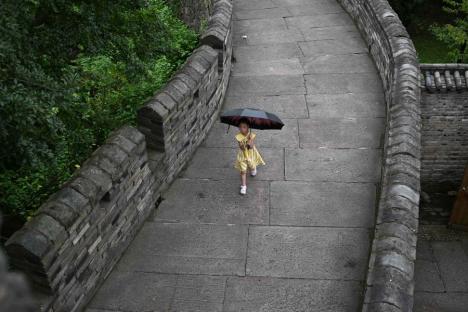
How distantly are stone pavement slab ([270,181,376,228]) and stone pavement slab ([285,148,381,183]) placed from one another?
0.17 m

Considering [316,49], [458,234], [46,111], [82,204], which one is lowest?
[458,234]

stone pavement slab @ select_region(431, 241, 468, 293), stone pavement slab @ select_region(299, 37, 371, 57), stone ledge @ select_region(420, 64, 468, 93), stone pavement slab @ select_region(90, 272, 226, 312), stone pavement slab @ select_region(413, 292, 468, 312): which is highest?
stone pavement slab @ select_region(90, 272, 226, 312)

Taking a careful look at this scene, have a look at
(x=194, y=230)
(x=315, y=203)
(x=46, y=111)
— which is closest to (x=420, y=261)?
(x=315, y=203)

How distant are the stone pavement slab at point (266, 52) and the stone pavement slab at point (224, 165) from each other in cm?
326

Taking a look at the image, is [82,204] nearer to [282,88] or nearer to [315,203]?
[315,203]

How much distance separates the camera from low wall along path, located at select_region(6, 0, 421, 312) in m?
5.33

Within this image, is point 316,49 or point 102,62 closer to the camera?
point 102,62

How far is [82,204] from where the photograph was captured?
205 inches

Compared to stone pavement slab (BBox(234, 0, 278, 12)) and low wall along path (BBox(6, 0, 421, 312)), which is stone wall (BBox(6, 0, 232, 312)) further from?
stone pavement slab (BBox(234, 0, 278, 12))

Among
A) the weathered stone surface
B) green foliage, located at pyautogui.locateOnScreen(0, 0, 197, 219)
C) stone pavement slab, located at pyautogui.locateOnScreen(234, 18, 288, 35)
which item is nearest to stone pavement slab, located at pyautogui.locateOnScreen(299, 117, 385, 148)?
green foliage, located at pyautogui.locateOnScreen(0, 0, 197, 219)

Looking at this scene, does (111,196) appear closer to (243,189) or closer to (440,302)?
(243,189)

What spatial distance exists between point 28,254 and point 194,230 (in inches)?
98.3

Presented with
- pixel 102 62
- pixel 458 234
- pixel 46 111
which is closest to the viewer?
pixel 46 111

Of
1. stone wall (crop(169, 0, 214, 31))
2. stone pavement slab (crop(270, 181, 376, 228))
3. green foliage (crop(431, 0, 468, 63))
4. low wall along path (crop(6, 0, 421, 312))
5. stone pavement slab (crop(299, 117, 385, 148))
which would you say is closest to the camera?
low wall along path (crop(6, 0, 421, 312))
